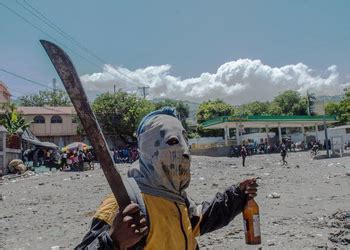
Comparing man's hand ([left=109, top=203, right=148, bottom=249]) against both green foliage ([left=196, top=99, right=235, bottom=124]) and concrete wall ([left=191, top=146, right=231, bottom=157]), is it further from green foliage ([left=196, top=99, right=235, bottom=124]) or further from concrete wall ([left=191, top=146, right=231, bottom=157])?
green foliage ([left=196, top=99, right=235, bottom=124])

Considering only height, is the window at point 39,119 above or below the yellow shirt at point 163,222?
above

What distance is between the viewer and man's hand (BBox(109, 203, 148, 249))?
62.3 inches

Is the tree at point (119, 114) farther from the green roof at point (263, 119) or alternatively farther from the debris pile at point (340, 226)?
the debris pile at point (340, 226)

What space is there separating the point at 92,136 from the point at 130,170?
50 centimetres

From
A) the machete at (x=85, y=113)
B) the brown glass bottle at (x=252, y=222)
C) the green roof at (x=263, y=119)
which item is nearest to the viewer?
the machete at (x=85, y=113)

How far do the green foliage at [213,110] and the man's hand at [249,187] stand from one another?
186 feet

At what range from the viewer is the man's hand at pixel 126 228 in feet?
5.19

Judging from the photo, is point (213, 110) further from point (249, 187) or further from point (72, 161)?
point (249, 187)

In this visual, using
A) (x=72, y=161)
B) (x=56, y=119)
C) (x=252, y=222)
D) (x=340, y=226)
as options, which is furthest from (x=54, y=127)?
(x=252, y=222)

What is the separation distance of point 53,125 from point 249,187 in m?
51.6

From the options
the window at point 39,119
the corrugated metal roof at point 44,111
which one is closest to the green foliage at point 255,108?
the corrugated metal roof at point 44,111

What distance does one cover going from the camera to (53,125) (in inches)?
2037

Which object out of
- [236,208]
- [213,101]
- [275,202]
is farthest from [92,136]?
[213,101]

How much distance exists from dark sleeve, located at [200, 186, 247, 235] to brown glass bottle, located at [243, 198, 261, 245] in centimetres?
4
